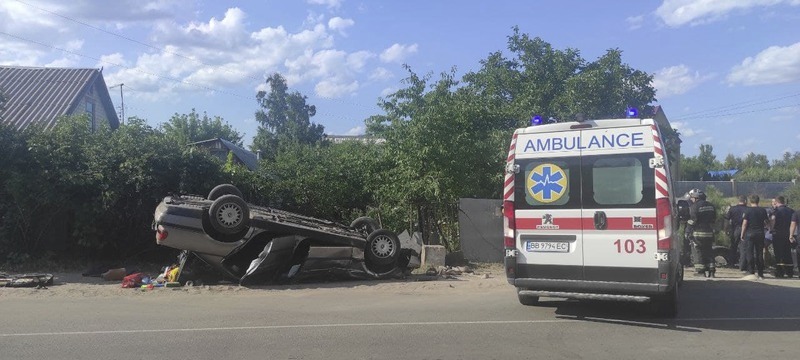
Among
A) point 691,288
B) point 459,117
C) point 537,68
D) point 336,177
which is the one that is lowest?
point 691,288

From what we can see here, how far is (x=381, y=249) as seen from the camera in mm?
11406

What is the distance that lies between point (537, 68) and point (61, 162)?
14.9 metres

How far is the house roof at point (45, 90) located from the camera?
2367 centimetres

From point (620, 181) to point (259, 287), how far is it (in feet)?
21.4

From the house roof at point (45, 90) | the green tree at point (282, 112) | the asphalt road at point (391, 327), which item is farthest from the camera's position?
the green tree at point (282, 112)

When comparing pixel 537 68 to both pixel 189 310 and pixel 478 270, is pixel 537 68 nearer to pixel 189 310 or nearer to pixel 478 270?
pixel 478 270

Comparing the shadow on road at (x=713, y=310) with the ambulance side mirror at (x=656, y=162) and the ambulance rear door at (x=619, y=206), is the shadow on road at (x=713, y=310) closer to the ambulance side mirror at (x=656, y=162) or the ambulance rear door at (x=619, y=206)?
the ambulance rear door at (x=619, y=206)

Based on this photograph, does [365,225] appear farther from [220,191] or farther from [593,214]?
[593,214]

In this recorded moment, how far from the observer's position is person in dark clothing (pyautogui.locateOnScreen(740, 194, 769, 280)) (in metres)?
11.8

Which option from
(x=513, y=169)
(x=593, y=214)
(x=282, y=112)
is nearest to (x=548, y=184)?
(x=513, y=169)

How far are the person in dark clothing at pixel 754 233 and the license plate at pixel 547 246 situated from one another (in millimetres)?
6515

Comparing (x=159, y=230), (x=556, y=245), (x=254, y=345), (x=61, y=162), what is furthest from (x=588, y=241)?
(x=61, y=162)

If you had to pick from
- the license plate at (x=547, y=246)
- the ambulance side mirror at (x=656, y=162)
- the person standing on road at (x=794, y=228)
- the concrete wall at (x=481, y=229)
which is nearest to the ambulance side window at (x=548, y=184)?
the license plate at (x=547, y=246)

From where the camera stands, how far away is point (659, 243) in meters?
6.93
